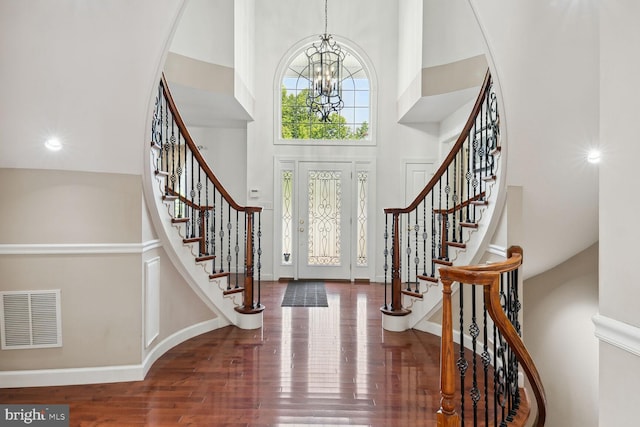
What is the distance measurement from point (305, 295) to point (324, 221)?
153 cm

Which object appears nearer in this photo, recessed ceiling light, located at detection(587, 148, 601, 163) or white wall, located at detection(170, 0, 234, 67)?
recessed ceiling light, located at detection(587, 148, 601, 163)

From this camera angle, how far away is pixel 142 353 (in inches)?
114

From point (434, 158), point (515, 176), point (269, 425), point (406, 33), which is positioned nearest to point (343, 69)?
point (406, 33)

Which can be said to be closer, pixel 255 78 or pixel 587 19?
pixel 587 19

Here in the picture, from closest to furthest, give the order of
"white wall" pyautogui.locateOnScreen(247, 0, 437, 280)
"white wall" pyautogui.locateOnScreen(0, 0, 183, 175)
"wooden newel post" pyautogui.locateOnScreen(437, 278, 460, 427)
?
"wooden newel post" pyautogui.locateOnScreen(437, 278, 460, 427) → "white wall" pyautogui.locateOnScreen(0, 0, 183, 175) → "white wall" pyautogui.locateOnScreen(247, 0, 437, 280)

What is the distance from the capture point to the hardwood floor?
234cm

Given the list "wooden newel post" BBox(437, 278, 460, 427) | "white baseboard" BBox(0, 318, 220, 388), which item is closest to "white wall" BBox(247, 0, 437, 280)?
"white baseboard" BBox(0, 318, 220, 388)

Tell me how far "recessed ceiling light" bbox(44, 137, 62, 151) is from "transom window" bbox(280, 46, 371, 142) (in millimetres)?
4234

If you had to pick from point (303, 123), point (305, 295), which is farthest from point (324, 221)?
point (303, 123)

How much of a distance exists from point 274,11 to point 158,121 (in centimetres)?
410

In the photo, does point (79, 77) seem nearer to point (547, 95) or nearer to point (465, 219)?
point (547, 95)

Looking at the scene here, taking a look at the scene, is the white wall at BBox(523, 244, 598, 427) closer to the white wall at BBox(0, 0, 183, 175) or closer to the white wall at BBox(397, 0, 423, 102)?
the white wall at BBox(397, 0, 423, 102)

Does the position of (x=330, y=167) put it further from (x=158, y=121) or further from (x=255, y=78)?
(x=158, y=121)

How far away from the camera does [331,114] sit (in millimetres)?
6672
